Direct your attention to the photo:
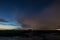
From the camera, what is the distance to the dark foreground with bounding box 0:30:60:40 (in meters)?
1.54

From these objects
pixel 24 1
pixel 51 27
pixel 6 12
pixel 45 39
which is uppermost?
pixel 24 1

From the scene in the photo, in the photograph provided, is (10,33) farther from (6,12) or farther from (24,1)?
(24,1)

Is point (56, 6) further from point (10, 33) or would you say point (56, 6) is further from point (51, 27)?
point (10, 33)

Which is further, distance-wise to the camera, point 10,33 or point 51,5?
point 51,5

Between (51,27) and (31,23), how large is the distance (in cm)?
21

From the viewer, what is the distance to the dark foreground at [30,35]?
1.54m

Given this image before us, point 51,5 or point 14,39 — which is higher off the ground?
point 51,5

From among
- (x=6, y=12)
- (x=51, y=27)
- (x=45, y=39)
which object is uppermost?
(x=6, y=12)

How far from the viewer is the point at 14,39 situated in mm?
1554

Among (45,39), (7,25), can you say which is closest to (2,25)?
(7,25)

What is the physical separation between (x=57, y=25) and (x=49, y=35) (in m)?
0.14

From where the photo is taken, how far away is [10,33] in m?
1.54

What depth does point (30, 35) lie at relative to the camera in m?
1.55

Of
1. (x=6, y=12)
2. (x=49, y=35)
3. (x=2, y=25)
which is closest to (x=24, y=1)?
(x=6, y=12)
